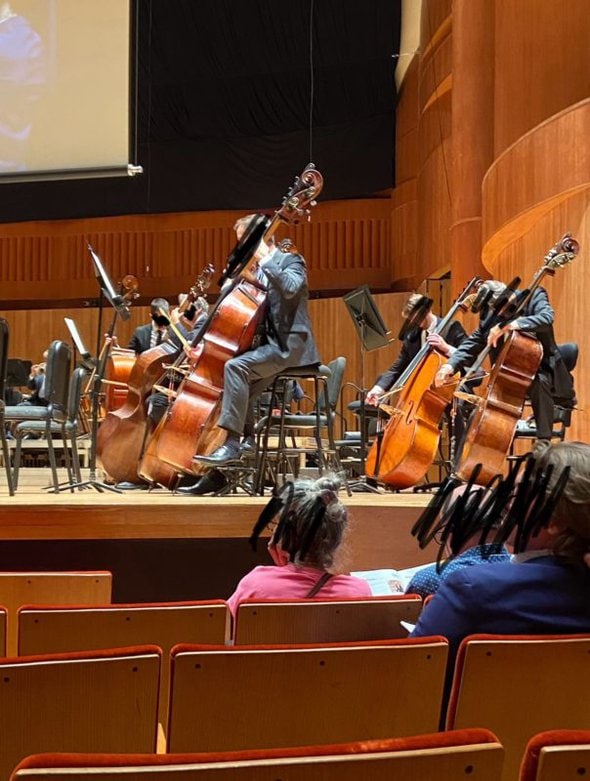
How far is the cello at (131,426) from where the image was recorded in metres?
5.29

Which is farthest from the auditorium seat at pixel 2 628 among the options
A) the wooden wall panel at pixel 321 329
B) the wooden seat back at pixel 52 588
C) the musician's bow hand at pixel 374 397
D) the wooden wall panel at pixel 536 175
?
the wooden wall panel at pixel 321 329

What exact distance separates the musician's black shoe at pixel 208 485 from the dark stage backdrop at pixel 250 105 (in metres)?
6.92

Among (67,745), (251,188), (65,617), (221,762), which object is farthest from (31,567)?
(251,188)

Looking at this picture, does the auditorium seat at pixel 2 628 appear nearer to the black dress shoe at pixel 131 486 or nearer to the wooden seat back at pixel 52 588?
the wooden seat back at pixel 52 588

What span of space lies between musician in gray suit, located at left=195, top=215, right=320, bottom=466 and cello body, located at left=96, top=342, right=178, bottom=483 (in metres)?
0.97

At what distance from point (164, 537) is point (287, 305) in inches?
50.6

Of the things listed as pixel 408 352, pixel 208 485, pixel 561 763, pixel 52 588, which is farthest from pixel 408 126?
pixel 561 763

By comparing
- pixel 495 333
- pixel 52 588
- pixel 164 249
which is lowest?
pixel 52 588

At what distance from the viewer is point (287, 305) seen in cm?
445

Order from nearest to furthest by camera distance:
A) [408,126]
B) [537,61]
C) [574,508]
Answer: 1. [574,508]
2. [537,61]
3. [408,126]

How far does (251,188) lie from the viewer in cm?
1131

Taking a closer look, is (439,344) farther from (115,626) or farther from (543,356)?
(115,626)

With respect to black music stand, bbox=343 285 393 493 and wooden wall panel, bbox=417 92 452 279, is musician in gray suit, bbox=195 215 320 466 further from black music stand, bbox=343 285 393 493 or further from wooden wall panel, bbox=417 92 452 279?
wooden wall panel, bbox=417 92 452 279

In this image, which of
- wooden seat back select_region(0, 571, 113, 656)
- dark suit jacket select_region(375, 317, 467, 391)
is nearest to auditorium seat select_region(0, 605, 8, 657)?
wooden seat back select_region(0, 571, 113, 656)
